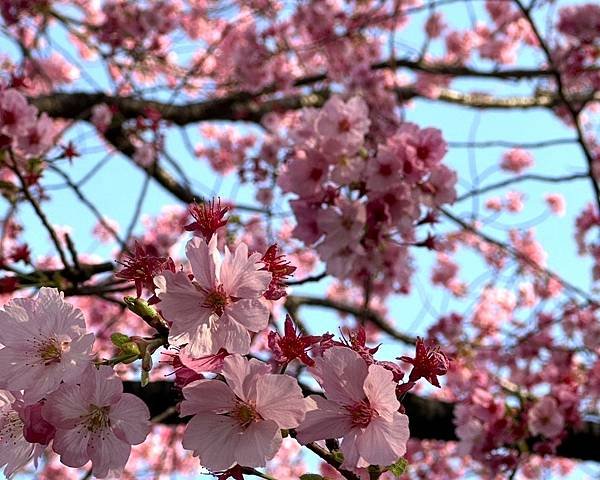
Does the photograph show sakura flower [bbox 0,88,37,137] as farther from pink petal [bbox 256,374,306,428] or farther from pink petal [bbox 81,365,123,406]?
pink petal [bbox 256,374,306,428]

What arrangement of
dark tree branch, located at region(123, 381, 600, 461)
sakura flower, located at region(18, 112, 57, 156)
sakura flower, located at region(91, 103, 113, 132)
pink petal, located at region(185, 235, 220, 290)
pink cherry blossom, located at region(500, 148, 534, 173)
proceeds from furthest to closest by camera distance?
pink cherry blossom, located at region(500, 148, 534, 173) → sakura flower, located at region(91, 103, 113, 132) → dark tree branch, located at region(123, 381, 600, 461) → sakura flower, located at region(18, 112, 57, 156) → pink petal, located at region(185, 235, 220, 290)

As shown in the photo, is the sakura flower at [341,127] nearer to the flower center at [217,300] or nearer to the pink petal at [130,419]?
the flower center at [217,300]

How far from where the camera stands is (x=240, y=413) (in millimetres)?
1110

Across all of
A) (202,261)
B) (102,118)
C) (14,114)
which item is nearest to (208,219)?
(202,261)

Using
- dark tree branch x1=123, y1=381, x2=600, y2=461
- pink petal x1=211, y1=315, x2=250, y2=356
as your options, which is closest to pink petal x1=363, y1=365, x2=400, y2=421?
pink petal x1=211, y1=315, x2=250, y2=356

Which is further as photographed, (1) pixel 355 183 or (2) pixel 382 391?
(1) pixel 355 183

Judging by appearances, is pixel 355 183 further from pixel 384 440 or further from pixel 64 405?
pixel 64 405

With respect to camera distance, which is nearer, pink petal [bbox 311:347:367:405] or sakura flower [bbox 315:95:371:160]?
pink petal [bbox 311:347:367:405]

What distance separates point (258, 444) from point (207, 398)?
112mm

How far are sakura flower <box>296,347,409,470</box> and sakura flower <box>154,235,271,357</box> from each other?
0.15 meters

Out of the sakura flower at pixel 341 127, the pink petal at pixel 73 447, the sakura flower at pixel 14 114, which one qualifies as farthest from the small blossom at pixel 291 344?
the sakura flower at pixel 14 114

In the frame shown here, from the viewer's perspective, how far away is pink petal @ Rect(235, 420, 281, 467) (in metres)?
1.06

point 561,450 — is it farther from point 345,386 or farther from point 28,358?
point 28,358

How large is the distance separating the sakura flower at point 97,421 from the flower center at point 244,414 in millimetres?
148
